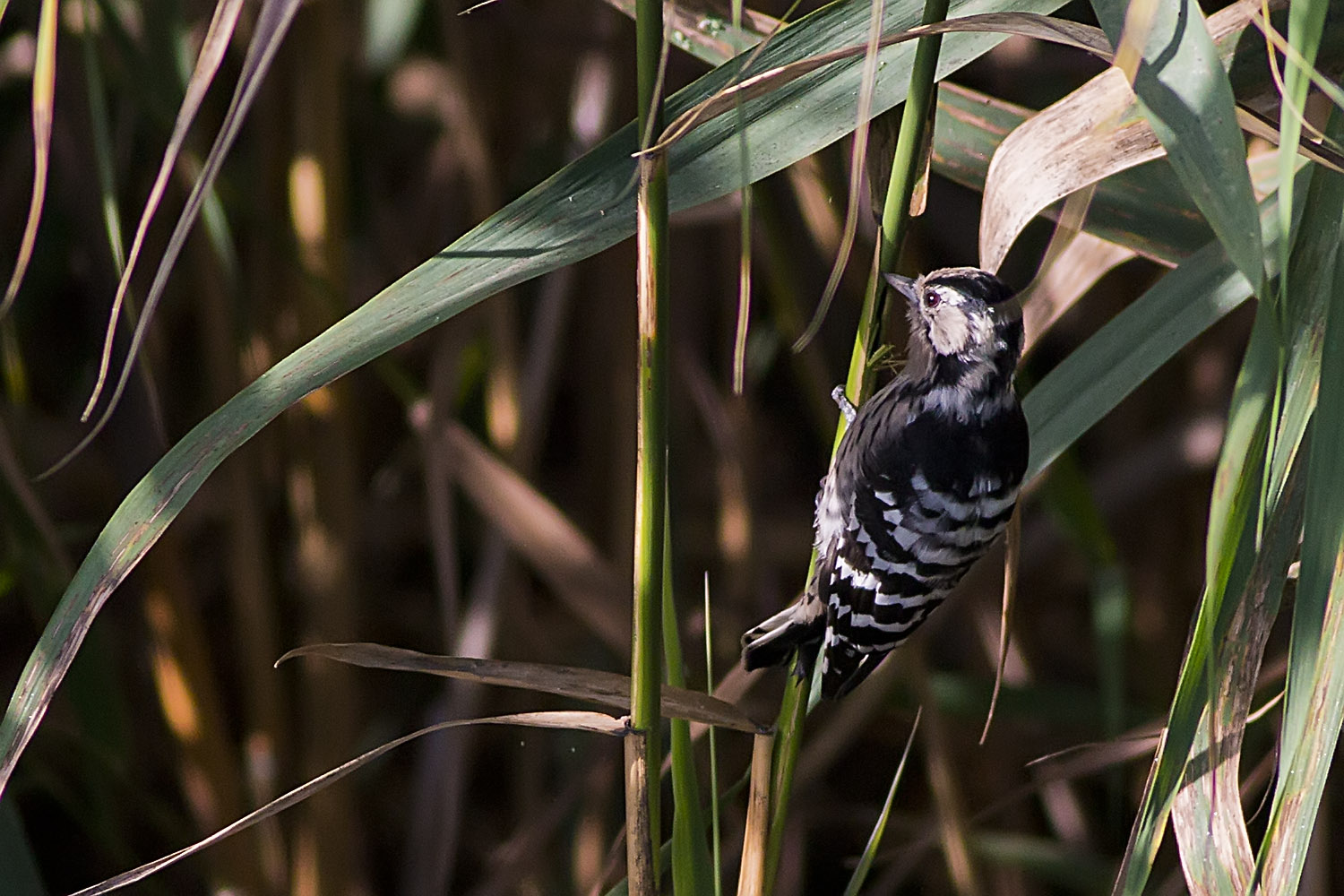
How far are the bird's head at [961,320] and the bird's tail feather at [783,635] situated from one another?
0.29 meters

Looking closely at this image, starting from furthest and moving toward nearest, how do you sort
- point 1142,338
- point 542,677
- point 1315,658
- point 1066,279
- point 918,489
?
1. point 918,489
2. point 1066,279
3. point 1142,338
4. point 542,677
5. point 1315,658

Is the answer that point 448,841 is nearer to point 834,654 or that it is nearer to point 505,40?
point 834,654

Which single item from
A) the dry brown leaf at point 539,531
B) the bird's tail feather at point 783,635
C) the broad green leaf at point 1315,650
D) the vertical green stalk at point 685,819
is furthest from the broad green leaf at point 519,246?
the dry brown leaf at point 539,531

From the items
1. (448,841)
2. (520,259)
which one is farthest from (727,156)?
(448,841)

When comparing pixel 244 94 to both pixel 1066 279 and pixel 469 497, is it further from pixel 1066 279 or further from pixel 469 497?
pixel 469 497

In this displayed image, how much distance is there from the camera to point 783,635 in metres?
1.14

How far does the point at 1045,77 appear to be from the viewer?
74.2 inches

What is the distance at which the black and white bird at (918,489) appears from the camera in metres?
1.12

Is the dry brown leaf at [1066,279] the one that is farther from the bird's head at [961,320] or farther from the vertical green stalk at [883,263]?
the vertical green stalk at [883,263]

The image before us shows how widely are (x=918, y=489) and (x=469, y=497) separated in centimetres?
88

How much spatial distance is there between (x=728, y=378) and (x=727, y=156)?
1242mm

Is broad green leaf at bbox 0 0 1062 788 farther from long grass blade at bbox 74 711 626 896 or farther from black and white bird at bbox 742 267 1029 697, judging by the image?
black and white bird at bbox 742 267 1029 697

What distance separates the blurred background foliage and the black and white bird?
20 centimetres

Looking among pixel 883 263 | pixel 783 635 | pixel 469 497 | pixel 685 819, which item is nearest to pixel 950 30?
pixel 883 263
